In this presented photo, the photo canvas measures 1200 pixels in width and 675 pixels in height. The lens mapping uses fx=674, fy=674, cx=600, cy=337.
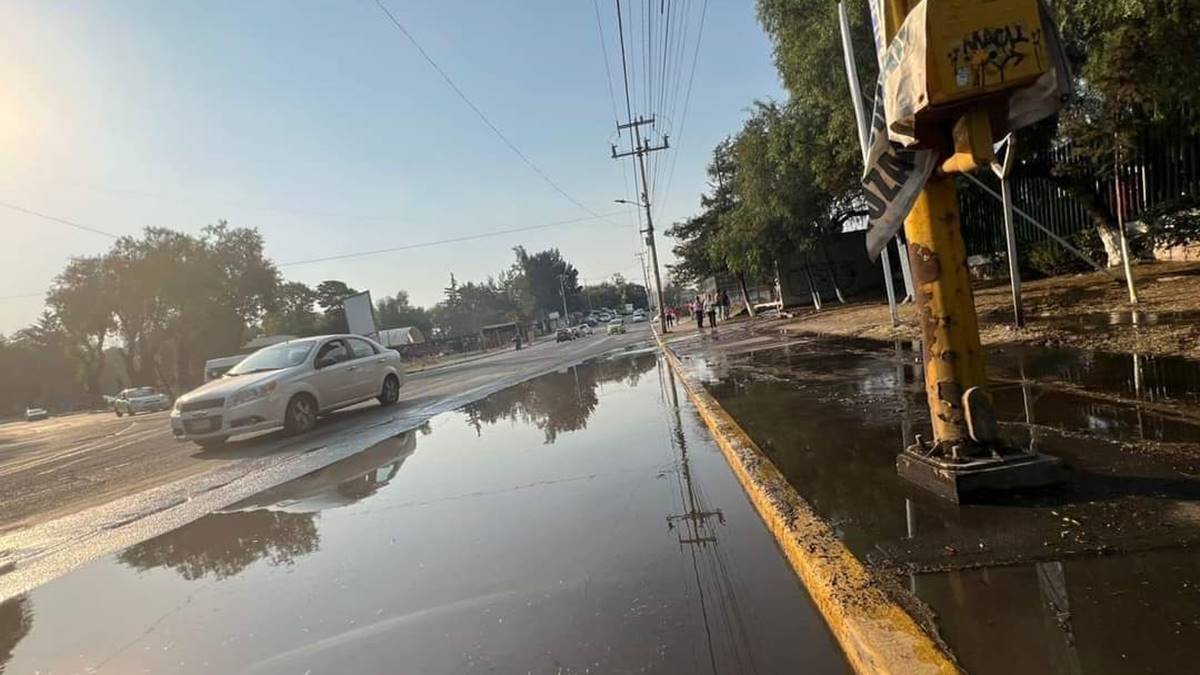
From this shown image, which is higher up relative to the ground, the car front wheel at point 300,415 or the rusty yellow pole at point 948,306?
the rusty yellow pole at point 948,306

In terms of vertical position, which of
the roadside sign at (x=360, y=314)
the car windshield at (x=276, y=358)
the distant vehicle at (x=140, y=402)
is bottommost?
the distant vehicle at (x=140, y=402)

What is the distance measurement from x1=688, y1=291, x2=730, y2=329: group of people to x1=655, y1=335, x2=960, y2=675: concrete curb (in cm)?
2402

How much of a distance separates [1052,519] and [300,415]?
10.2 meters

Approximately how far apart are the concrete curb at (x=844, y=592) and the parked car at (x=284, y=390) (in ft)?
26.4

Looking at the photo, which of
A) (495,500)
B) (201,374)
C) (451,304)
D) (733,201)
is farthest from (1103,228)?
(451,304)

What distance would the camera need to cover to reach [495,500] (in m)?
5.47

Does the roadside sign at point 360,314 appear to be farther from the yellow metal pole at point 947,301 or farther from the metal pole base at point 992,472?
the metal pole base at point 992,472

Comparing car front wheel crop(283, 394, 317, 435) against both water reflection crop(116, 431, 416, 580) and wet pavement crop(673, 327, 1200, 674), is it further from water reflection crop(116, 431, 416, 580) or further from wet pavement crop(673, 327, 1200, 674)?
wet pavement crop(673, 327, 1200, 674)

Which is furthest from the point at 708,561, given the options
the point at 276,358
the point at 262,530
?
the point at 276,358

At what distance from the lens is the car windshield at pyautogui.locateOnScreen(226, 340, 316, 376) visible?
1105cm

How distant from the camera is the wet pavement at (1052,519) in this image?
2.36 metres

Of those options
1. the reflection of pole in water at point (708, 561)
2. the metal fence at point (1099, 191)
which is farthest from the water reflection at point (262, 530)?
the metal fence at point (1099, 191)

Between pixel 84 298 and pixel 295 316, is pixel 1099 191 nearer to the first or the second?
pixel 84 298

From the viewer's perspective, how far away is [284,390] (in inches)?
411
